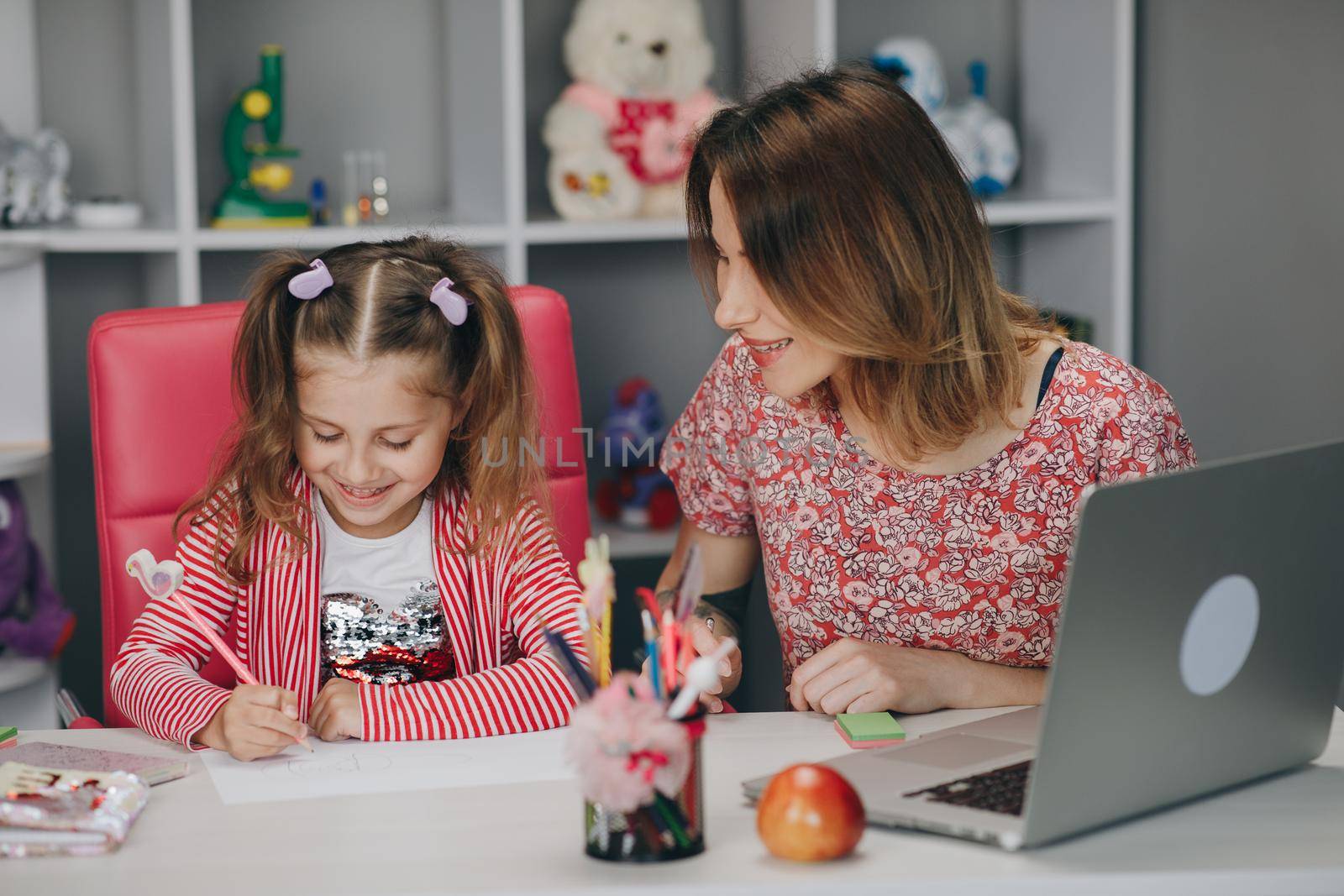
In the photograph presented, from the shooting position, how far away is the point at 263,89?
7.26 ft

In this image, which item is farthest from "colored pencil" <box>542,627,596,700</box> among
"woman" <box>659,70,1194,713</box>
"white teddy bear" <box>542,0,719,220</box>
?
"white teddy bear" <box>542,0,719,220</box>

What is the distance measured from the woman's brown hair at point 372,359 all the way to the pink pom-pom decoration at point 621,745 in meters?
0.56

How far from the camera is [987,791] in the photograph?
Result: 96 centimetres

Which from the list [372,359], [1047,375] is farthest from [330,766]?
[1047,375]

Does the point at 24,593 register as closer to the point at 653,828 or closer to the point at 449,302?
the point at 449,302

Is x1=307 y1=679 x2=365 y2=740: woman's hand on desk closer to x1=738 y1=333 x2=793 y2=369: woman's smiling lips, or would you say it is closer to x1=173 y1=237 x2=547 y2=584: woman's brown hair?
x1=173 y1=237 x2=547 y2=584: woman's brown hair

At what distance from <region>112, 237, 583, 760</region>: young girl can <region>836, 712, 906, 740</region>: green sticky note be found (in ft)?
0.77

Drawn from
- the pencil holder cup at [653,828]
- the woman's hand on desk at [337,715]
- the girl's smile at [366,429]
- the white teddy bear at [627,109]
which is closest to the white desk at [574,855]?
the pencil holder cup at [653,828]

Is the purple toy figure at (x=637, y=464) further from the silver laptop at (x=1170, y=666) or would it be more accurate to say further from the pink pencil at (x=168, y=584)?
the silver laptop at (x=1170, y=666)

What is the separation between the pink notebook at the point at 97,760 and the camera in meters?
1.05

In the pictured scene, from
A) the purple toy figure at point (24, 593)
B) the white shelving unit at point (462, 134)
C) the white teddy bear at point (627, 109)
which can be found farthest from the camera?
the white teddy bear at point (627, 109)

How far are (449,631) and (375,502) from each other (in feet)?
0.49

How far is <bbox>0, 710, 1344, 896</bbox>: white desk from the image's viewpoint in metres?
0.86

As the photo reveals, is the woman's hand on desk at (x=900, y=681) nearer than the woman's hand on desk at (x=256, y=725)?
No
